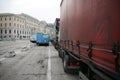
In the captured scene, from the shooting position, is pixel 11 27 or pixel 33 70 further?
pixel 11 27

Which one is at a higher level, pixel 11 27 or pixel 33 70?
pixel 11 27

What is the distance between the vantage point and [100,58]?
150 inches

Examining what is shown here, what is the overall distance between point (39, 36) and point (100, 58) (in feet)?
124

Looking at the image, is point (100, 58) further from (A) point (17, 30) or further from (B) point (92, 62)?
(A) point (17, 30)

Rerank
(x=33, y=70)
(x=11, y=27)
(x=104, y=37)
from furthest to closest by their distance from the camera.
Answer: (x=11, y=27) → (x=33, y=70) → (x=104, y=37)

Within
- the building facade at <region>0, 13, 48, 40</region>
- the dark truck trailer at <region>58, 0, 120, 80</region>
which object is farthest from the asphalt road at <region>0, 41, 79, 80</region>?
the building facade at <region>0, 13, 48, 40</region>

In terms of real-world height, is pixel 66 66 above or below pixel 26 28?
below

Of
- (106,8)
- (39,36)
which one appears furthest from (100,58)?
(39,36)

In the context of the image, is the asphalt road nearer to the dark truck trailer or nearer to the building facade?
the dark truck trailer

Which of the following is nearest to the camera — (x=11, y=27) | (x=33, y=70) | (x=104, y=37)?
(x=104, y=37)

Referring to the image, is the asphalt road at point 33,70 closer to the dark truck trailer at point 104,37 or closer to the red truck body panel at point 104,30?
the dark truck trailer at point 104,37

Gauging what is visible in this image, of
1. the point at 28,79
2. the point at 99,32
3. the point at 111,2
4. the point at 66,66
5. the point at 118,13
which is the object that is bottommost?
the point at 28,79

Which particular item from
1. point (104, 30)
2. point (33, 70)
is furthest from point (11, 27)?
point (104, 30)

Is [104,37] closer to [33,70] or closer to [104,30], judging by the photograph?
[104,30]
